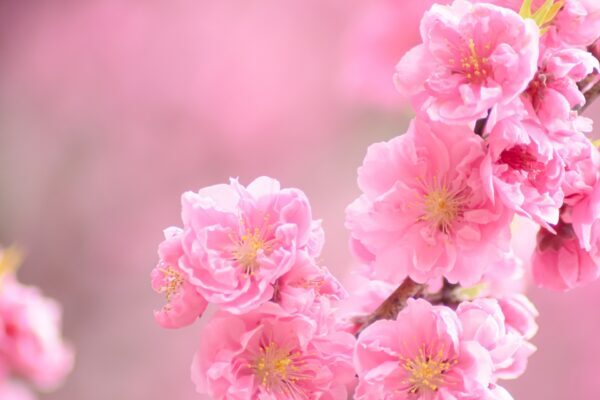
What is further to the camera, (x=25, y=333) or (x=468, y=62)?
(x=25, y=333)

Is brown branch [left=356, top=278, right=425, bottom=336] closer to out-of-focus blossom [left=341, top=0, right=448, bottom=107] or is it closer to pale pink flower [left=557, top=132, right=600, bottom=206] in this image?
pale pink flower [left=557, top=132, right=600, bottom=206]

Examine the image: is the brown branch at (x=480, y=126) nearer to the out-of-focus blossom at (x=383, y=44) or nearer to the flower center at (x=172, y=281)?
the flower center at (x=172, y=281)

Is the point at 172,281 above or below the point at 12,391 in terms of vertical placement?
above

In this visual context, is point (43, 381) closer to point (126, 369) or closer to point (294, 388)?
point (294, 388)

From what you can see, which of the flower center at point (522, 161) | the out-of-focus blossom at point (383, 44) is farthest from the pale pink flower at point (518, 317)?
the out-of-focus blossom at point (383, 44)

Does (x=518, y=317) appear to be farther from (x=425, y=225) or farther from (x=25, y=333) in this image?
(x=25, y=333)

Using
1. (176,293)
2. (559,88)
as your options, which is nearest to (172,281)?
(176,293)
